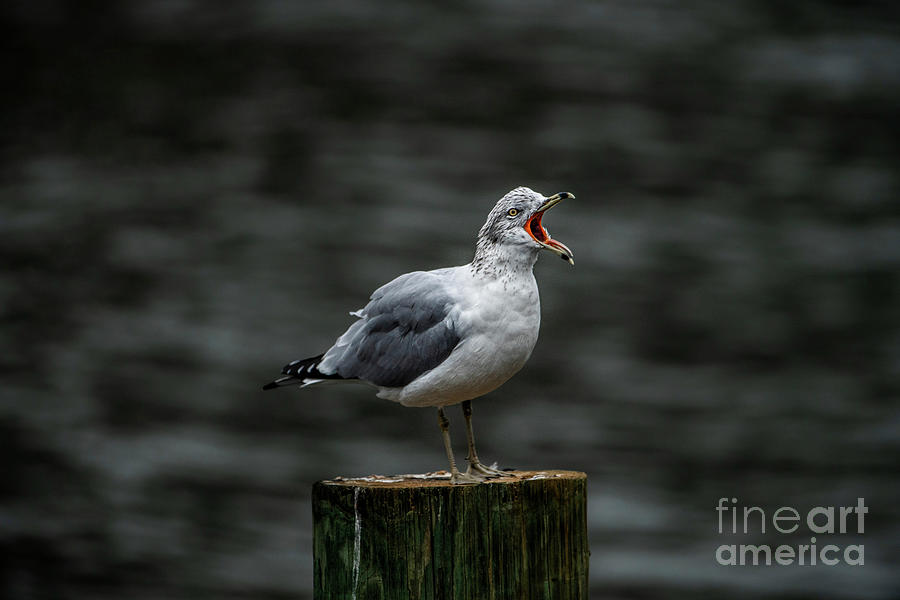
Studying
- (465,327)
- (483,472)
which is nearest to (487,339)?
(465,327)

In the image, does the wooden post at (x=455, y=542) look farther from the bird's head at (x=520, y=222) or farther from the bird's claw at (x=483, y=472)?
the bird's head at (x=520, y=222)

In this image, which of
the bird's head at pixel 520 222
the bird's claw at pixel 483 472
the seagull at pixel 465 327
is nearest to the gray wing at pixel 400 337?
the seagull at pixel 465 327

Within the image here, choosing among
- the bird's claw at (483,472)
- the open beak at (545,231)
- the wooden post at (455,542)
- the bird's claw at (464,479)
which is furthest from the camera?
the bird's claw at (483,472)

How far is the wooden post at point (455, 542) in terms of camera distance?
1.84 metres

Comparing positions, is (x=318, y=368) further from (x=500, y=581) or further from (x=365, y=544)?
(x=500, y=581)

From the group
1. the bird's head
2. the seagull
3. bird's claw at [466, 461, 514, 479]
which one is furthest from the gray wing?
bird's claw at [466, 461, 514, 479]

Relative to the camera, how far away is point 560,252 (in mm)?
2053

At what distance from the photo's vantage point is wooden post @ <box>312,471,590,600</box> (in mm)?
1837

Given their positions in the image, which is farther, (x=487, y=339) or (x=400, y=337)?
(x=400, y=337)

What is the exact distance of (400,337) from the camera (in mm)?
2143

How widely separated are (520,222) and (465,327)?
0.93 ft

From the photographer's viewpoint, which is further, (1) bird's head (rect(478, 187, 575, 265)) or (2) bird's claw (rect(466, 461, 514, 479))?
(2) bird's claw (rect(466, 461, 514, 479))

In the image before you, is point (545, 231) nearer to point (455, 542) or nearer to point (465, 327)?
point (465, 327)

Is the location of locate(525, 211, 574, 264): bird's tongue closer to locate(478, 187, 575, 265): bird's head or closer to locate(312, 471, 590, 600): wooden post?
locate(478, 187, 575, 265): bird's head
